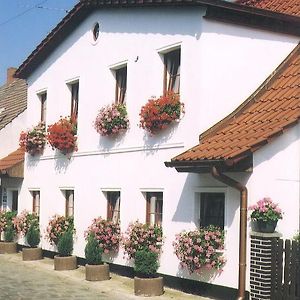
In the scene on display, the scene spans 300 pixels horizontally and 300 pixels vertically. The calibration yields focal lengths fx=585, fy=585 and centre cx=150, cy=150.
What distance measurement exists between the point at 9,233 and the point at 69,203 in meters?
3.35

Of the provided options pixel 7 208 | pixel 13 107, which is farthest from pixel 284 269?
pixel 13 107

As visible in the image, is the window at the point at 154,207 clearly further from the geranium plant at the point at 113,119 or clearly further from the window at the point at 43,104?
the window at the point at 43,104

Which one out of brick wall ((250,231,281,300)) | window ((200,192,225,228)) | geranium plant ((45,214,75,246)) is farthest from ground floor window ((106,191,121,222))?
brick wall ((250,231,281,300))

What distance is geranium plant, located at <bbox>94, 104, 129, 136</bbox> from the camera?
46.8 feet

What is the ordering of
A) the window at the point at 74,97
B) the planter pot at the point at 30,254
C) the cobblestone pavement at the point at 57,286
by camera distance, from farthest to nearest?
the planter pot at the point at 30,254
the window at the point at 74,97
the cobblestone pavement at the point at 57,286

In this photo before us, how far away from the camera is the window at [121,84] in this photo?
1502cm

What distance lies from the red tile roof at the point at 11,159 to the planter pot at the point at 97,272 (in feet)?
22.7

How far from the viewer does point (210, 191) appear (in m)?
11.4

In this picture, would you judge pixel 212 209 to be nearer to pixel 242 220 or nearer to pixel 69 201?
pixel 242 220

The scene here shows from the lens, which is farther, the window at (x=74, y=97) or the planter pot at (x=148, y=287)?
the window at (x=74, y=97)

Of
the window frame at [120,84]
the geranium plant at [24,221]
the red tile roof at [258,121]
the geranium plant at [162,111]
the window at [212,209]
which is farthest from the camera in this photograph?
the geranium plant at [24,221]

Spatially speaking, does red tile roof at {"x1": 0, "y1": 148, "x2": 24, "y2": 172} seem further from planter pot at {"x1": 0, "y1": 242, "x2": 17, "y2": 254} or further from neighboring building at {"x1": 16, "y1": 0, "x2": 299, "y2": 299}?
planter pot at {"x1": 0, "y1": 242, "x2": 17, "y2": 254}

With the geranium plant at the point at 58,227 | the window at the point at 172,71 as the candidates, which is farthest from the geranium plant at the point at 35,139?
the window at the point at 172,71

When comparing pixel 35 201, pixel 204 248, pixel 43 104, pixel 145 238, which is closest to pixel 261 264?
pixel 204 248
